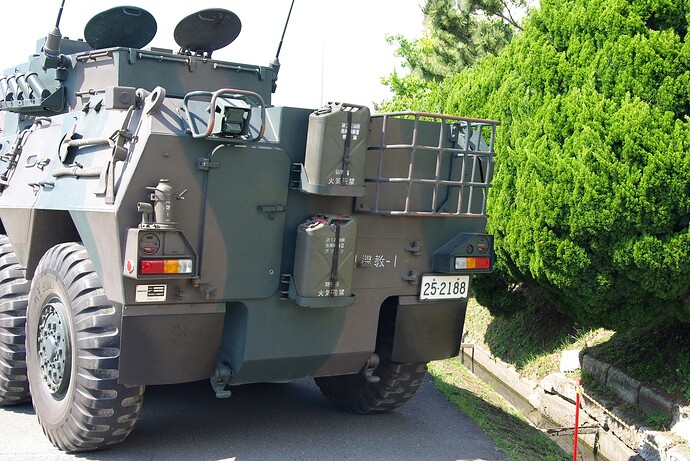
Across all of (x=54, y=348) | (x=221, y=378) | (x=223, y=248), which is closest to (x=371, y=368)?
(x=221, y=378)

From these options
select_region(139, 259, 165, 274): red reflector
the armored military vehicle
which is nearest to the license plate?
the armored military vehicle

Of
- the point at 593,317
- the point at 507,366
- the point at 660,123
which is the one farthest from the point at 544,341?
the point at 660,123

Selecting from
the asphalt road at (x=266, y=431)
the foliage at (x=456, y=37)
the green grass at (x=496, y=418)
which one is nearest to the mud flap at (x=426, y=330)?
the asphalt road at (x=266, y=431)

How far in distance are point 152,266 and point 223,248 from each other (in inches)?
18.4

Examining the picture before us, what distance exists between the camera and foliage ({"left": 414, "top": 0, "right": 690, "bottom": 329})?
6.66 metres

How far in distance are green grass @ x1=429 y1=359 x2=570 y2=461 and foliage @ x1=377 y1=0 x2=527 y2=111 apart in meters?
9.88

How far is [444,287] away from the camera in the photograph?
573 cm

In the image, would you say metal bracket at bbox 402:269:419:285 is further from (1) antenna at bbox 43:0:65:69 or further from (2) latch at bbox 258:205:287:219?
(1) antenna at bbox 43:0:65:69

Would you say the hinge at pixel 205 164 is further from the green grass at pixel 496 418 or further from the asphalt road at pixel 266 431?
the green grass at pixel 496 418

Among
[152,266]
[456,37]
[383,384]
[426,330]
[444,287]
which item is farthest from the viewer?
[456,37]

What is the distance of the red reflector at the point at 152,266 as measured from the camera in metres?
4.54

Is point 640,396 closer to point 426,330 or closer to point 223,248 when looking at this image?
point 426,330

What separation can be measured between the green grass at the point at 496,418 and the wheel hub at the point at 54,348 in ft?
9.37

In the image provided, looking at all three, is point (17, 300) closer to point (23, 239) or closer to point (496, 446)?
point (23, 239)
